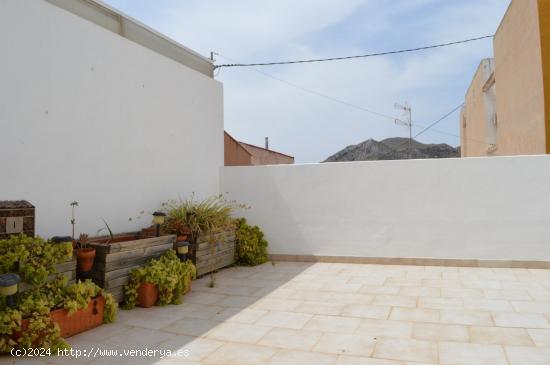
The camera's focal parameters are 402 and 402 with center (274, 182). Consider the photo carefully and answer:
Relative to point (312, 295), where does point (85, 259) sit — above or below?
above

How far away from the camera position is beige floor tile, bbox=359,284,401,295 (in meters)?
4.88

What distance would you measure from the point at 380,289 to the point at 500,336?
1.79m

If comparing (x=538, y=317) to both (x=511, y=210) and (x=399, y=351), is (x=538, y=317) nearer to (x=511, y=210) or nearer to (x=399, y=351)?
(x=399, y=351)

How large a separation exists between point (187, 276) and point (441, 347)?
2836 mm

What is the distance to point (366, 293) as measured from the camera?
485 centimetres

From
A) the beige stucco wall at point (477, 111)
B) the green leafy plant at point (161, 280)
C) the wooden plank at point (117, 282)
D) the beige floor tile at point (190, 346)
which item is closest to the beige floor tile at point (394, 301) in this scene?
the beige floor tile at point (190, 346)

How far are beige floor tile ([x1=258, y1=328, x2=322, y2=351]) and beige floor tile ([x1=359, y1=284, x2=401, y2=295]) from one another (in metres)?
1.63

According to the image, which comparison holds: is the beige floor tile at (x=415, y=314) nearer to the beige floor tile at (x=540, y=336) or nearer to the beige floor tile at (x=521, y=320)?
the beige floor tile at (x=521, y=320)

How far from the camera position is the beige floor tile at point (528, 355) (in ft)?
9.16

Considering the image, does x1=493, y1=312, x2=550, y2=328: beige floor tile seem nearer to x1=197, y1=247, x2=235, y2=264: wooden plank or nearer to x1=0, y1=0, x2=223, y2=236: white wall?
x1=197, y1=247, x2=235, y2=264: wooden plank

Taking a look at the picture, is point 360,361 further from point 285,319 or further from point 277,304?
point 277,304

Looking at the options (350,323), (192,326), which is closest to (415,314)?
(350,323)

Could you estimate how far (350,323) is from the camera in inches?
148

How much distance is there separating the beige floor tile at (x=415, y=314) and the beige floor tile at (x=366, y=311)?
0.08 meters
